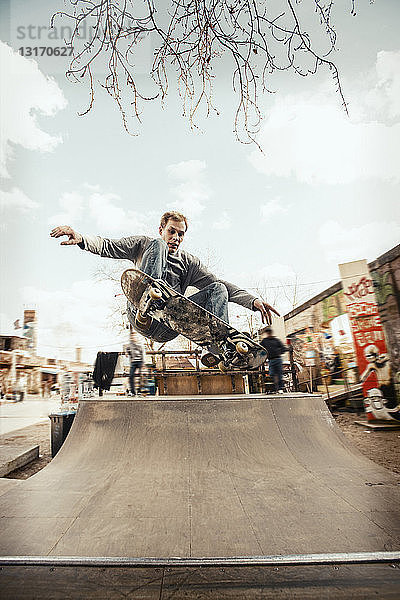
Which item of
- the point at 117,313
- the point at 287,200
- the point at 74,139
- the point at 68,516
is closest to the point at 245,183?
the point at 287,200

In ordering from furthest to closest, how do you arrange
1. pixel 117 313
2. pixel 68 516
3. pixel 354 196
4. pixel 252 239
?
pixel 117 313 < pixel 252 239 < pixel 354 196 < pixel 68 516

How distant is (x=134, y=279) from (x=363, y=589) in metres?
5.12

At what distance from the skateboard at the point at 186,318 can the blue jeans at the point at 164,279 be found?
0.11 meters

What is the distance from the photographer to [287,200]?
6.80 m

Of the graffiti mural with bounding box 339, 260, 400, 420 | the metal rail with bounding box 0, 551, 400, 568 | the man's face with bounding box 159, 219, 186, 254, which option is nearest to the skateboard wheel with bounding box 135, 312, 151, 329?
the man's face with bounding box 159, 219, 186, 254

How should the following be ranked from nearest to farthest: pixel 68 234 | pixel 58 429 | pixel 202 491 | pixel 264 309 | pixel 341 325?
pixel 202 491 → pixel 58 429 → pixel 68 234 → pixel 264 309 → pixel 341 325

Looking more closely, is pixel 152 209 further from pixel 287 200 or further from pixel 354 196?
pixel 354 196

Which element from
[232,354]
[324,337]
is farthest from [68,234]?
[324,337]

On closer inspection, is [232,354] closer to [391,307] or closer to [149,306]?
[149,306]

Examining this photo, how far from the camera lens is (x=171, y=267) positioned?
6.21m

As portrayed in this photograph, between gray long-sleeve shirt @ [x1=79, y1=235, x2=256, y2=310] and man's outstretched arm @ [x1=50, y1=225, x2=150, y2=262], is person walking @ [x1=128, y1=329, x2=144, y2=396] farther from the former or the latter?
man's outstretched arm @ [x1=50, y1=225, x2=150, y2=262]

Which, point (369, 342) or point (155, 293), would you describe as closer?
point (155, 293)

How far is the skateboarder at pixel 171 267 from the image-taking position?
603cm

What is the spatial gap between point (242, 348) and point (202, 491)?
132 inches
